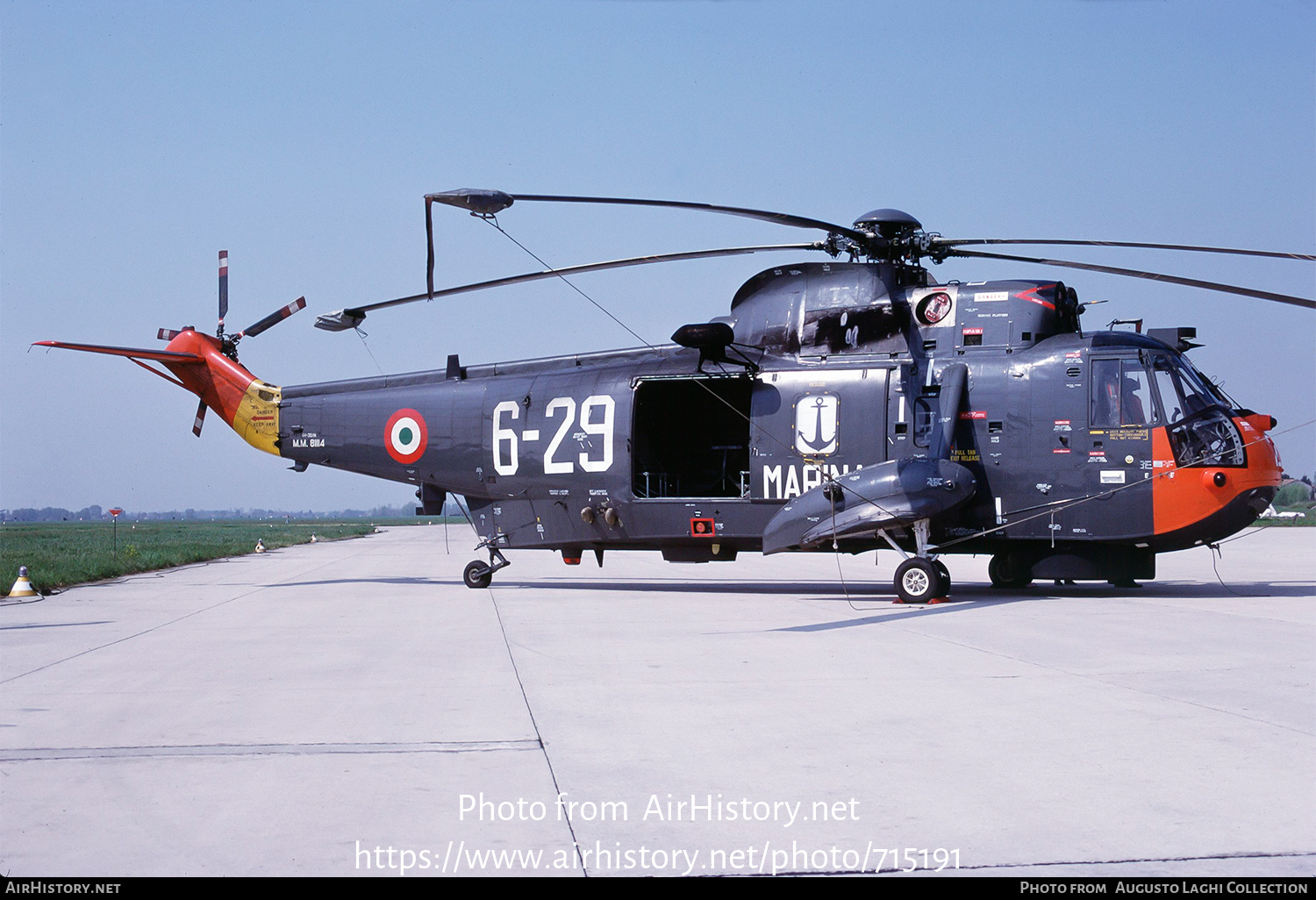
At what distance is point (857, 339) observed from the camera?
15.1 metres

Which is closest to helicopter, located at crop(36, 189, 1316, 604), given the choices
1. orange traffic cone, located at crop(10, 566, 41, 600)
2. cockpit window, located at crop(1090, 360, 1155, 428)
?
cockpit window, located at crop(1090, 360, 1155, 428)

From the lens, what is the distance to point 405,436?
707 inches

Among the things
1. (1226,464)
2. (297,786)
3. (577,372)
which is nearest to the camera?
(297,786)

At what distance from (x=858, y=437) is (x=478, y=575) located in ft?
23.1

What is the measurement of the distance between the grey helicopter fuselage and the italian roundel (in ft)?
0.10

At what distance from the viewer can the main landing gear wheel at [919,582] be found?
44.5ft

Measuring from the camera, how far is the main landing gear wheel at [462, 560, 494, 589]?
1764 centimetres

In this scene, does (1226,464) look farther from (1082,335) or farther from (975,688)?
(975,688)

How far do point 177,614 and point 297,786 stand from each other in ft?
32.1

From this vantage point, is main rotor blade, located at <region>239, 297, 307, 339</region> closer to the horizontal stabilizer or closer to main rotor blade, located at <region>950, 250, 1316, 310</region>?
the horizontal stabilizer

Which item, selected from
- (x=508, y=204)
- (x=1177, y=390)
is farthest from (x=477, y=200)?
(x=1177, y=390)

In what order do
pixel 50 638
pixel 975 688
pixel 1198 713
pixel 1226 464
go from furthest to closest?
pixel 1226 464 → pixel 50 638 → pixel 975 688 → pixel 1198 713

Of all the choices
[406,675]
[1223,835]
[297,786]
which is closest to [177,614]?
[406,675]

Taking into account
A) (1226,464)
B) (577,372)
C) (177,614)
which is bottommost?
(177,614)
